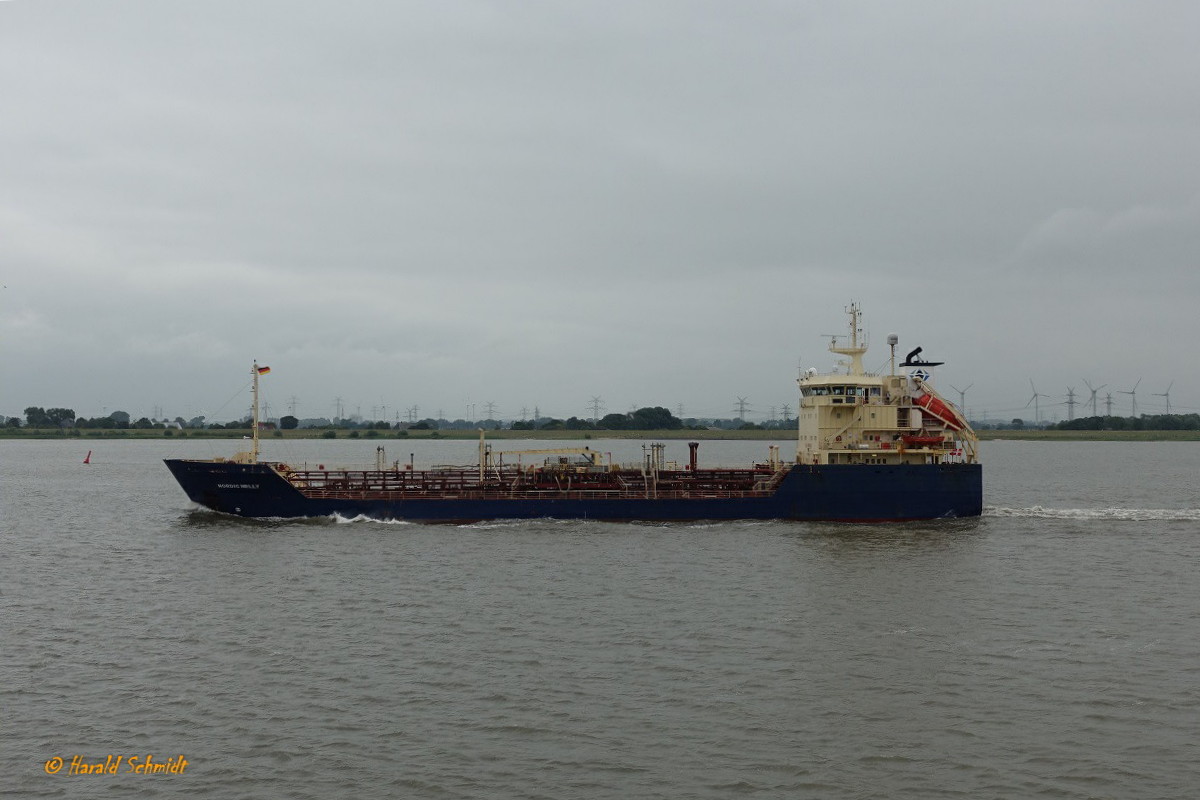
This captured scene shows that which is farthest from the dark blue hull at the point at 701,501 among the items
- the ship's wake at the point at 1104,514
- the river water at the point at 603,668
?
the ship's wake at the point at 1104,514

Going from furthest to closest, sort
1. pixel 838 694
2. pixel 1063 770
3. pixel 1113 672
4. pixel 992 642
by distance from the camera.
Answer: pixel 992 642 → pixel 1113 672 → pixel 838 694 → pixel 1063 770

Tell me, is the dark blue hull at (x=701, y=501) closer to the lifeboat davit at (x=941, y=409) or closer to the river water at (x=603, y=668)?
the lifeboat davit at (x=941, y=409)

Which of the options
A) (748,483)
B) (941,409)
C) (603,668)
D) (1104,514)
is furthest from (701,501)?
(603,668)

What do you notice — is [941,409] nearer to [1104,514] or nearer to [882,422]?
[882,422]

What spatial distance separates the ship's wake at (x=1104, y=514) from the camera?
49094 mm

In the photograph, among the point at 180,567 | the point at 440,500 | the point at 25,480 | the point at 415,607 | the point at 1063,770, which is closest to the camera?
the point at 1063,770

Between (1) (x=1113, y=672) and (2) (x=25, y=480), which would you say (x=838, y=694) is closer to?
(1) (x=1113, y=672)

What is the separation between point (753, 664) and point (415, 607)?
10.7 m

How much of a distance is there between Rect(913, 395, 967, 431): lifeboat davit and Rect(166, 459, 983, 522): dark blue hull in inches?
97.8

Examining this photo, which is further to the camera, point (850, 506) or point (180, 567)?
point (850, 506)

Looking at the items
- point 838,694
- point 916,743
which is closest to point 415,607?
point 838,694

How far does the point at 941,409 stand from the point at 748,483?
10517mm

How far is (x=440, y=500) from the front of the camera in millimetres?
45719

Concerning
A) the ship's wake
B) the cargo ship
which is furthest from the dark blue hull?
the ship's wake
